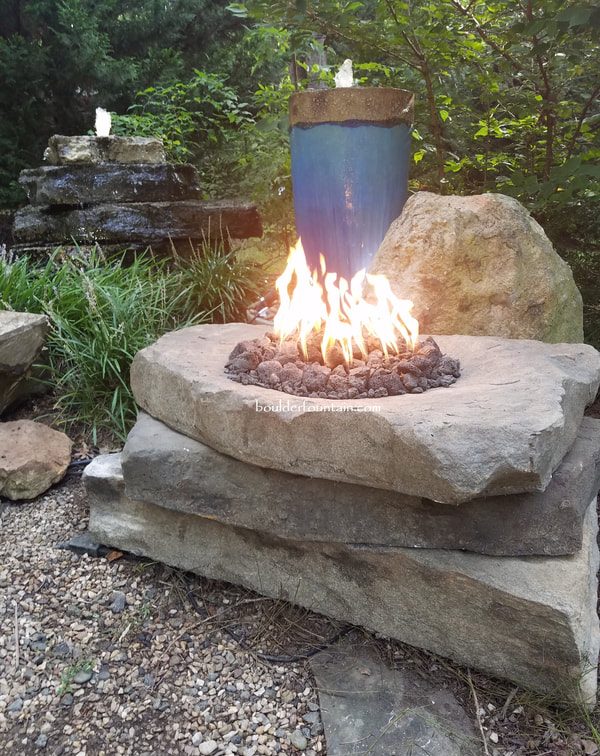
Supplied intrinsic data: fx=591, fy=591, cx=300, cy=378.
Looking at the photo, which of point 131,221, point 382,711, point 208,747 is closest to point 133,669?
point 208,747

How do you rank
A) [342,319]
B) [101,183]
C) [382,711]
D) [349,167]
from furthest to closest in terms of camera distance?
[101,183], [349,167], [342,319], [382,711]

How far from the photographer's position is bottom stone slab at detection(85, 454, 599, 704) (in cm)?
155

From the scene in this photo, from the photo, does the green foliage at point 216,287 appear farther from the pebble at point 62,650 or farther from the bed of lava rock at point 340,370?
the pebble at point 62,650

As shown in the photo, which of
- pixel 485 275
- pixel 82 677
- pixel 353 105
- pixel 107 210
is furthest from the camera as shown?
pixel 107 210

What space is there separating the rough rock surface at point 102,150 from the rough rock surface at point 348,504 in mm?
3301

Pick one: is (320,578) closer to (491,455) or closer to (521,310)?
(491,455)

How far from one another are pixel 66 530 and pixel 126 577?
0.41 metres

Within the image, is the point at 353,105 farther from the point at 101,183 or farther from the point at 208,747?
the point at 208,747

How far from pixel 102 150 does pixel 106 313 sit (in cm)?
201

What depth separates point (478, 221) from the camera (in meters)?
2.82

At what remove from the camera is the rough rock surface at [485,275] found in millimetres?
2746

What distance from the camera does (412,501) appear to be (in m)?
1.69

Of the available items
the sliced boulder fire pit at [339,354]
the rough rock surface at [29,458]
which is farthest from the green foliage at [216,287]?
the sliced boulder fire pit at [339,354]

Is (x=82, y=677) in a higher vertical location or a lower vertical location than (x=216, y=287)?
lower
